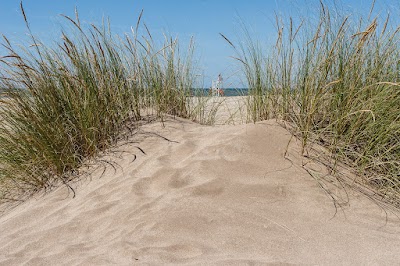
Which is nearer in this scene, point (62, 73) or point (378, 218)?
point (378, 218)

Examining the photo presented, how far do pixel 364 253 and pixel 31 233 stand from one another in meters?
1.89

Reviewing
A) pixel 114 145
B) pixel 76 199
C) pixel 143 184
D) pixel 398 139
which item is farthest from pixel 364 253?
pixel 114 145

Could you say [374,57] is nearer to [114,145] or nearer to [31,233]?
[114,145]

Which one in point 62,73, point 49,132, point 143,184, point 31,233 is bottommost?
point 31,233

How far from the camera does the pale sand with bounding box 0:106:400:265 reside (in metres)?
2.18

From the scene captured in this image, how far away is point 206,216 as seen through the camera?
2.45 metres

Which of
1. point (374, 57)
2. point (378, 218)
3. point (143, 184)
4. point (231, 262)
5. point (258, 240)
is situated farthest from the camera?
point (374, 57)

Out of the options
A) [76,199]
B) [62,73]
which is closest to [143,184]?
[76,199]

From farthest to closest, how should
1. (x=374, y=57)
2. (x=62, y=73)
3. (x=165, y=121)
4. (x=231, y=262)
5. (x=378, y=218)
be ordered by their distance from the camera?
(x=165, y=121) < (x=62, y=73) < (x=374, y=57) < (x=378, y=218) < (x=231, y=262)

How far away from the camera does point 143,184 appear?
2.87 meters

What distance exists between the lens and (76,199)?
2963mm

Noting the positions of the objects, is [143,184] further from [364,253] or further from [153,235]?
[364,253]

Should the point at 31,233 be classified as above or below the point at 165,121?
below

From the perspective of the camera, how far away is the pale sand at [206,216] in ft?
7.15
